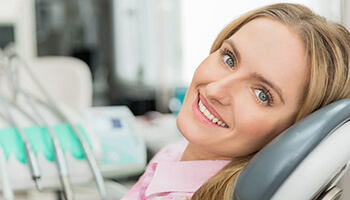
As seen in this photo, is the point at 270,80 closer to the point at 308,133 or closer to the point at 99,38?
the point at 308,133

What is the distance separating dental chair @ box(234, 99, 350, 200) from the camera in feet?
1.79

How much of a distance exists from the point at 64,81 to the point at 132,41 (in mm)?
1312

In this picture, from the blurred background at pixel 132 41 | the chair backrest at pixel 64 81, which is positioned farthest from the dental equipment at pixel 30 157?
the blurred background at pixel 132 41

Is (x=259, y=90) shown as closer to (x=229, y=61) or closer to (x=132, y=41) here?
(x=229, y=61)

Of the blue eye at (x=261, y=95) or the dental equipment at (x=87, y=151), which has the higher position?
Answer: the blue eye at (x=261, y=95)

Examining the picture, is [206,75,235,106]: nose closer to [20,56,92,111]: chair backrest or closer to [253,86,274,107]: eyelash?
[253,86,274,107]: eyelash

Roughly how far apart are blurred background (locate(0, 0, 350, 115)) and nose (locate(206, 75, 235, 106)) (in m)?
2.00

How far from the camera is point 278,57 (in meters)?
0.70

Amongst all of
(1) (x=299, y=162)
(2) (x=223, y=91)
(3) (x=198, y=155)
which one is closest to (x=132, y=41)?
(3) (x=198, y=155)

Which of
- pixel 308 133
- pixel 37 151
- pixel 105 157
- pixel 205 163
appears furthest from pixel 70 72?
pixel 308 133

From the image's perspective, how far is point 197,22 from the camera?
9.33 ft

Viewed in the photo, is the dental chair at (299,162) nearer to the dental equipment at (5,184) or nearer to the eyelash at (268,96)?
the eyelash at (268,96)

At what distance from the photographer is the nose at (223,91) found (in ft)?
2.35

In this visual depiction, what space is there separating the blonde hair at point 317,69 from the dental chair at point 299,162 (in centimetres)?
9
